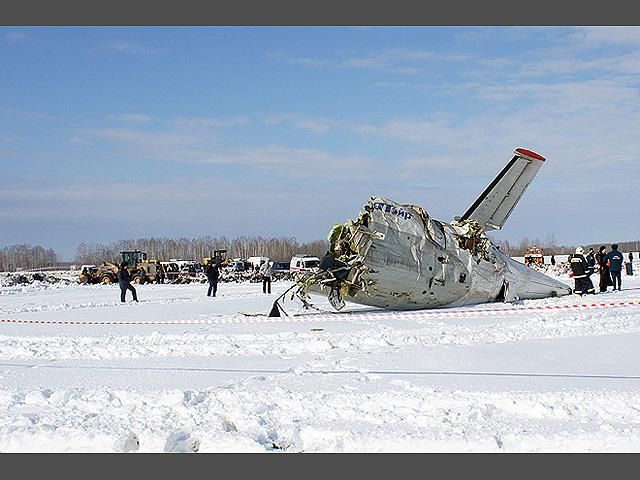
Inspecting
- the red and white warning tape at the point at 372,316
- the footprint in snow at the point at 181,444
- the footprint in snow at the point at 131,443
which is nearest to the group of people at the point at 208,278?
the red and white warning tape at the point at 372,316

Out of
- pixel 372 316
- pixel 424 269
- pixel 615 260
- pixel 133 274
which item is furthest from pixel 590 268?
pixel 133 274

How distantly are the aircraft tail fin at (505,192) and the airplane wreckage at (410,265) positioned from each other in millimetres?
132

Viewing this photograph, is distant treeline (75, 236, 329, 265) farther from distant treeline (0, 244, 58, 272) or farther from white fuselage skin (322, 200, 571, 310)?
white fuselage skin (322, 200, 571, 310)

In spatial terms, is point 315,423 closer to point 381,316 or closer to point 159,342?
point 159,342

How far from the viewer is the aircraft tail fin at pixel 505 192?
20.0 metres

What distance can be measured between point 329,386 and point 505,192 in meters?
14.1

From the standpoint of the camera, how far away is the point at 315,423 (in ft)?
20.7

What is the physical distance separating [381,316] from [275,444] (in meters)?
10.2

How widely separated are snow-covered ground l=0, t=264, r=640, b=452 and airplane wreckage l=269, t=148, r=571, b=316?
143 centimetres

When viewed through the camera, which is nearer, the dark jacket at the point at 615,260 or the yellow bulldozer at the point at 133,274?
the dark jacket at the point at 615,260

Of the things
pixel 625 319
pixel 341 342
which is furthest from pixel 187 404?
pixel 625 319

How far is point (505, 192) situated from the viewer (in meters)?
20.2

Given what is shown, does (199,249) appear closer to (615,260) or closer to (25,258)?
(25,258)

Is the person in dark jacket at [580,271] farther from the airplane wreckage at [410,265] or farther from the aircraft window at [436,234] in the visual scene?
the aircraft window at [436,234]
